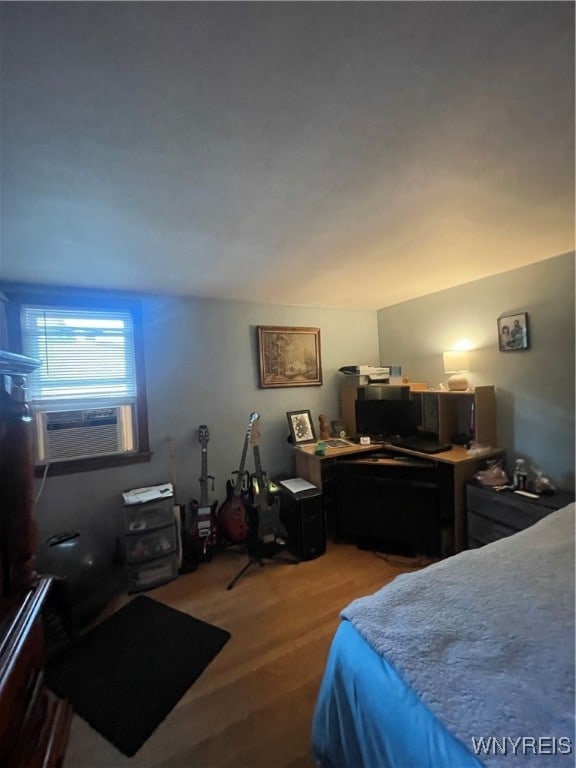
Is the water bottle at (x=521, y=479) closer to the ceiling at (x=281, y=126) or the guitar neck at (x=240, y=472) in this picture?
the ceiling at (x=281, y=126)

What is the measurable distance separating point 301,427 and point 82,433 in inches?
77.3

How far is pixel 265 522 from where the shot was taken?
2.71 metres

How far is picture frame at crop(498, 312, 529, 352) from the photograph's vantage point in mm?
2453

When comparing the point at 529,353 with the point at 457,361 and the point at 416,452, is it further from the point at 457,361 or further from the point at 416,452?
the point at 416,452

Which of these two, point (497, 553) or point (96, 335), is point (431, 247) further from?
point (96, 335)

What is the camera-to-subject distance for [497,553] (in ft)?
4.59

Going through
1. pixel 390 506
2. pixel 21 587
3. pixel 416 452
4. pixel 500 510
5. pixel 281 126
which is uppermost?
pixel 281 126

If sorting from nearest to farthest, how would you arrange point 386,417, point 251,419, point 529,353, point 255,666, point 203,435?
point 255,666 < point 529,353 < point 203,435 < point 251,419 < point 386,417

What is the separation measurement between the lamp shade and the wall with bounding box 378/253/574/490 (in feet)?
0.33

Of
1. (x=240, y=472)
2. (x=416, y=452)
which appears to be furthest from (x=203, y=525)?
(x=416, y=452)

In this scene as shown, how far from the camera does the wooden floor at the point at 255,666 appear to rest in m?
1.30

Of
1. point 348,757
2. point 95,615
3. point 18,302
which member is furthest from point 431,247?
point 95,615

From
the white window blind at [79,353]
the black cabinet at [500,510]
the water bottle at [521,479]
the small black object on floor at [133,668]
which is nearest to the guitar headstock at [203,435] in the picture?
the white window blind at [79,353]

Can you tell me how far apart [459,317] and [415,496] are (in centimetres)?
168
